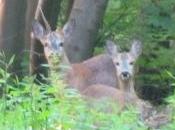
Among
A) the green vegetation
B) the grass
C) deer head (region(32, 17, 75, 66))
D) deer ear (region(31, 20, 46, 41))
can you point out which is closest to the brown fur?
deer head (region(32, 17, 75, 66))

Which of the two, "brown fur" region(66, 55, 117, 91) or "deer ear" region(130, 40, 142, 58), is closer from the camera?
"brown fur" region(66, 55, 117, 91)

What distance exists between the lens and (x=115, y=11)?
18.7 metres

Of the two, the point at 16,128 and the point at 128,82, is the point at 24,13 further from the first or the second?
the point at 16,128

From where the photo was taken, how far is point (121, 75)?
42.2ft

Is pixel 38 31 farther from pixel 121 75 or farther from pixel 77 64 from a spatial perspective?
pixel 121 75

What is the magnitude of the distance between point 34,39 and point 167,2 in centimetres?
287

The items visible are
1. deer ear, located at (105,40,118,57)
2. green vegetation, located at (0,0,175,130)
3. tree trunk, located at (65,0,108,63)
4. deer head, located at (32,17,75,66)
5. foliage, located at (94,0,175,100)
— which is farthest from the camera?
foliage, located at (94,0,175,100)

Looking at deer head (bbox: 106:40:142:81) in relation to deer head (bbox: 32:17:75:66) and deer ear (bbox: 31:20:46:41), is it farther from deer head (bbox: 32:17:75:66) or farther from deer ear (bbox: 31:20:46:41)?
deer ear (bbox: 31:20:46:41)

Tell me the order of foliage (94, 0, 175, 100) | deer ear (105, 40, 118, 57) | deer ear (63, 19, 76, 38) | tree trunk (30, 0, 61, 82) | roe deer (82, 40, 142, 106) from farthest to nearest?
foliage (94, 0, 175, 100)
tree trunk (30, 0, 61, 82)
deer ear (63, 19, 76, 38)
deer ear (105, 40, 118, 57)
roe deer (82, 40, 142, 106)

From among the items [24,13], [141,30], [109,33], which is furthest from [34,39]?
[109,33]

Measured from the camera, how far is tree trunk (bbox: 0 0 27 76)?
14906mm

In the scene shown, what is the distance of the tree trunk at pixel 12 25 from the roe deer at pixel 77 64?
0.77 m

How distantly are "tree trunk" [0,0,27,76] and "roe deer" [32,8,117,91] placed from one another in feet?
2.54

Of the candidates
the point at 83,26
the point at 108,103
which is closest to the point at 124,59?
the point at 83,26
